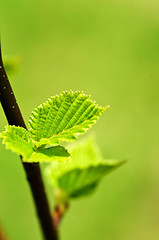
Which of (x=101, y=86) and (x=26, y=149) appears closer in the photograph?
(x=26, y=149)

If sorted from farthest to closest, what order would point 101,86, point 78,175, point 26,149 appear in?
point 101,86 → point 78,175 → point 26,149

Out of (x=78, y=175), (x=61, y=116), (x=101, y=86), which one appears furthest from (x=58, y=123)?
(x=101, y=86)

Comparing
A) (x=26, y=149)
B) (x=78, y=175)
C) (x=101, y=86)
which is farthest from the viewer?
(x=101, y=86)

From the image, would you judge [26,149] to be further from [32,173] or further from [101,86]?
[101,86]

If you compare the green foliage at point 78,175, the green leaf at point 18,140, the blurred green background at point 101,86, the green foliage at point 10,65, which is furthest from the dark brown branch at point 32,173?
the blurred green background at point 101,86

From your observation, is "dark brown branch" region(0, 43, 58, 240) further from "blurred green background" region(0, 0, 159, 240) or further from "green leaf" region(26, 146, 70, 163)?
"blurred green background" region(0, 0, 159, 240)

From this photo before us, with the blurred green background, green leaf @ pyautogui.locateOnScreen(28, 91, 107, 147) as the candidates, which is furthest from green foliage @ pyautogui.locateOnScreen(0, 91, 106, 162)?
the blurred green background

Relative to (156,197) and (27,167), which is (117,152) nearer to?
(156,197)
